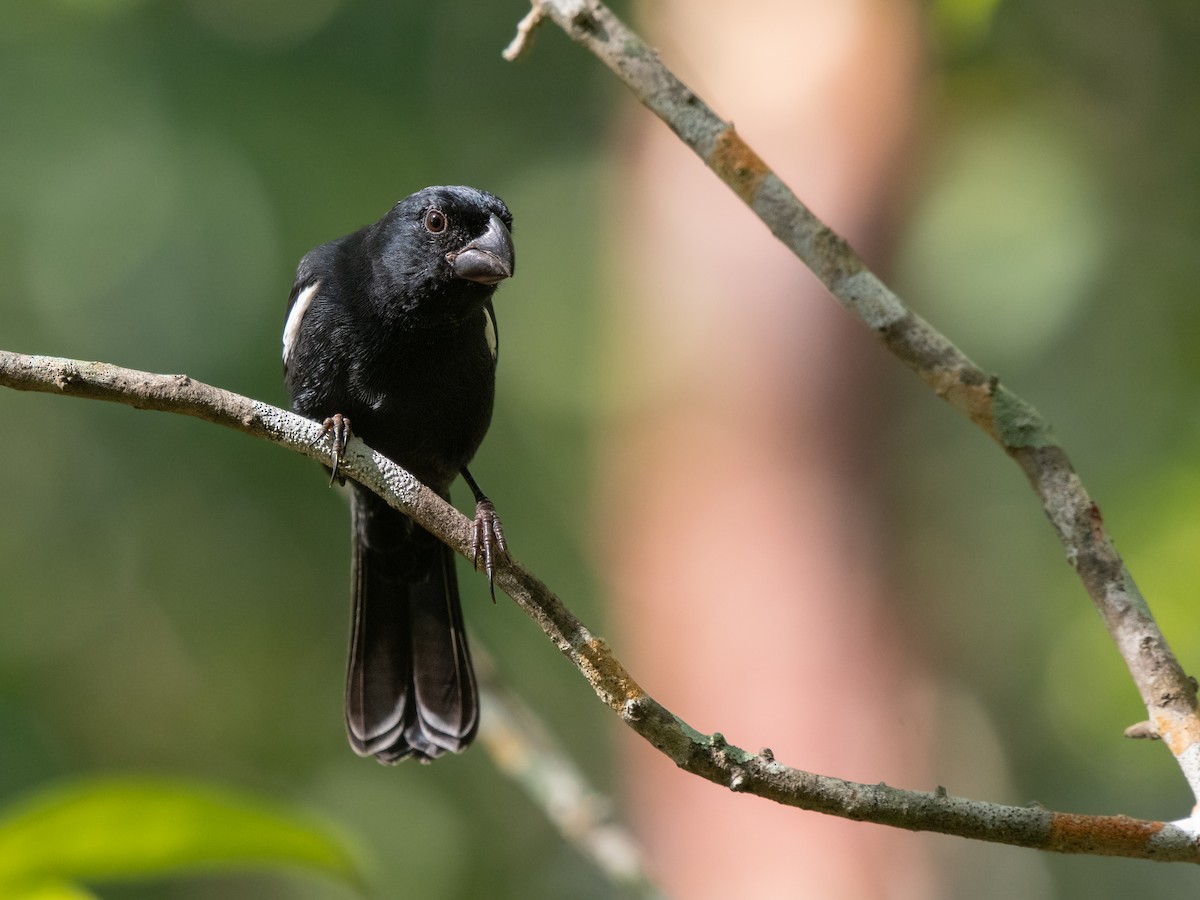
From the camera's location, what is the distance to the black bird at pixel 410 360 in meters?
3.44

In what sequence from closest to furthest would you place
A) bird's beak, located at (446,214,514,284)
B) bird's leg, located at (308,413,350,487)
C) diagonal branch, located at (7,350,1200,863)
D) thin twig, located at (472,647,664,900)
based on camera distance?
diagonal branch, located at (7,350,1200,863) → bird's leg, located at (308,413,350,487) → thin twig, located at (472,647,664,900) → bird's beak, located at (446,214,514,284)

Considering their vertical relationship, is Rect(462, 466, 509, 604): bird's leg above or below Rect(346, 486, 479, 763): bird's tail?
below

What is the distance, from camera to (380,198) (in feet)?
33.9

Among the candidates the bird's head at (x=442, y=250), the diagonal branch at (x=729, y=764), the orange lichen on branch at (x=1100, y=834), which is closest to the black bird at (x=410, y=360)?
the bird's head at (x=442, y=250)

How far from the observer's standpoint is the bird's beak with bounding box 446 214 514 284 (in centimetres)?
329

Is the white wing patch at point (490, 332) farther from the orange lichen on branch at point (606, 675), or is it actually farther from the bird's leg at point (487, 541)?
the orange lichen on branch at point (606, 675)

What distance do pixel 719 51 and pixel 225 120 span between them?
502 cm

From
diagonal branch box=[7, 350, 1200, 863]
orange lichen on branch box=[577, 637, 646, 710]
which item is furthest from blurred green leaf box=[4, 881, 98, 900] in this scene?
orange lichen on branch box=[577, 637, 646, 710]

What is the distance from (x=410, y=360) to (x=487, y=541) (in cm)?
95

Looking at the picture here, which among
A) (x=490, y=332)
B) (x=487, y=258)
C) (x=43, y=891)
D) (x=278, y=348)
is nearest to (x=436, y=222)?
(x=487, y=258)

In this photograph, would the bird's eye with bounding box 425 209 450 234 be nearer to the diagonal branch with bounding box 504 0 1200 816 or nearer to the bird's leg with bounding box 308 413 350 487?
the bird's leg with bounding box 308 413 350 487

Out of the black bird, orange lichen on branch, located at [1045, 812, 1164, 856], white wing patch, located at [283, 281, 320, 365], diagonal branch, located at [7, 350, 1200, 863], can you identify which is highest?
white wing patch, located at [283, 281, 320, 365]

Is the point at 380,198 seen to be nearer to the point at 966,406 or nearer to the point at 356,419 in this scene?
the point at 356,419

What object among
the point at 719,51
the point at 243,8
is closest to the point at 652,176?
the point at 719,51
